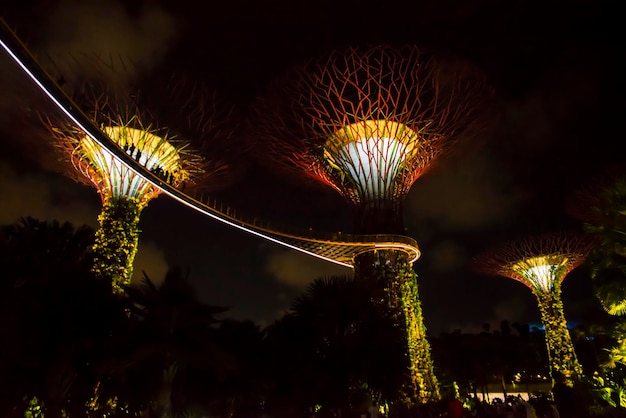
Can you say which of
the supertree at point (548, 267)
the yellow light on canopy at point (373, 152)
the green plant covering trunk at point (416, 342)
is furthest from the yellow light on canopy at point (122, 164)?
the supertree at point (548, 267)

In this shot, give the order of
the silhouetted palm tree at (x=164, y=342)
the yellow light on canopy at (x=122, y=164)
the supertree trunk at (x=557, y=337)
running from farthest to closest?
1. the supertree trunk at (x=557, y=337)
2. the yellow light on canopy at (x=122, y=164)
3. the silhouetted palm tree at (x=164, y=342)

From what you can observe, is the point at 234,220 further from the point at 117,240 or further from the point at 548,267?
the point at 548,267

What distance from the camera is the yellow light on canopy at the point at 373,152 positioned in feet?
87.4

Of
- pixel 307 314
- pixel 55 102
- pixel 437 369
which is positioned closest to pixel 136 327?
pixel 307 314

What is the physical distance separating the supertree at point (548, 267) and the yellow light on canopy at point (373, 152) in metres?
20.5

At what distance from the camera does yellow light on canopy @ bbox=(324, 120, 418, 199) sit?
1048 inches

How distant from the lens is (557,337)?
38438 millimetres

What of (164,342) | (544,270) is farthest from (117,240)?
(544,270)

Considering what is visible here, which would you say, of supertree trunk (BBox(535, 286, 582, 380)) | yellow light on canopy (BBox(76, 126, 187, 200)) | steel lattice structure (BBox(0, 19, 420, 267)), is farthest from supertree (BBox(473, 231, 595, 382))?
yellow light on canopy (BBox(76, 126, 187, 200))

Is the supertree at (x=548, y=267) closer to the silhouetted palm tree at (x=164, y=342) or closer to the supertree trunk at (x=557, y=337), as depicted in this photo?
the supertree trunk at (x=557, y=337)

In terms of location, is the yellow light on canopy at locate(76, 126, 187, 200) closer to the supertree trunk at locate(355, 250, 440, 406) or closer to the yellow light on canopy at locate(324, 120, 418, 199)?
the yellow light on canopy at locate(324, 120, 418, 199)

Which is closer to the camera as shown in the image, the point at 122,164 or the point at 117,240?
the point at 117,240

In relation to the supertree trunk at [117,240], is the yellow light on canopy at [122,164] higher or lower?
higher

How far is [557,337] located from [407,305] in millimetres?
20196
